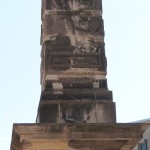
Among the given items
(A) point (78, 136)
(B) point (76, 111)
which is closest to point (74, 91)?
(B) point (76, 111)

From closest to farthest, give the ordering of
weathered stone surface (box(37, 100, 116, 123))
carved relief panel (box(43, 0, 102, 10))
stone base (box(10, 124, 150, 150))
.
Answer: stone base (box(10, 124, 150, 150))
weathered stone surface (box(37, 100, 116, 123))
carved relief panel (box(43, 0, 102, 10))

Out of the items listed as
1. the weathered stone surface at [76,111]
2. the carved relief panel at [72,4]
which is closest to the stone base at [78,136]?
the weathered stone surface at [76,111]

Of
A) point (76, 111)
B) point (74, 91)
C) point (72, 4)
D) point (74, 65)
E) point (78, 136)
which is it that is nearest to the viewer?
point (78, 136)

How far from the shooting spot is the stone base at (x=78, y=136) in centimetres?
473

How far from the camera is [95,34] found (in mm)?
5867

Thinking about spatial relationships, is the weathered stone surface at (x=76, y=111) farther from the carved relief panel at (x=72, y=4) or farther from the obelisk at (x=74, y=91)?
the carved relief panel at (x=72, y=4)

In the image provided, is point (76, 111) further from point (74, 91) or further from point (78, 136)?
point (78, 136)

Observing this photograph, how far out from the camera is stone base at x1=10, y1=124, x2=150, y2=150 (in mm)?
4727

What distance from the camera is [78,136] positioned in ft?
15.8

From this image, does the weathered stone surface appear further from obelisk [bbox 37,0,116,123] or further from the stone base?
the stone base

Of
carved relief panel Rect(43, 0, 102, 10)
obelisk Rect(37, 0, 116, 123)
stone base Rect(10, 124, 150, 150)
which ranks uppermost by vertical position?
carved relief panel Rect(43, 0, 102, 10)

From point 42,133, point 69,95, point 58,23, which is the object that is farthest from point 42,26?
point 42,133

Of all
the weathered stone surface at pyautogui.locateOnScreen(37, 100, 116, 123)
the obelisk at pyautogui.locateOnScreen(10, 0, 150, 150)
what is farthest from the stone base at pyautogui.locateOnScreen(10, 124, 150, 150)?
the weathered stone surface at pyautogui.locateOnScreen(37, 100, 116, 123)

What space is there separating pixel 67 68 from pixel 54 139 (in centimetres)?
113
